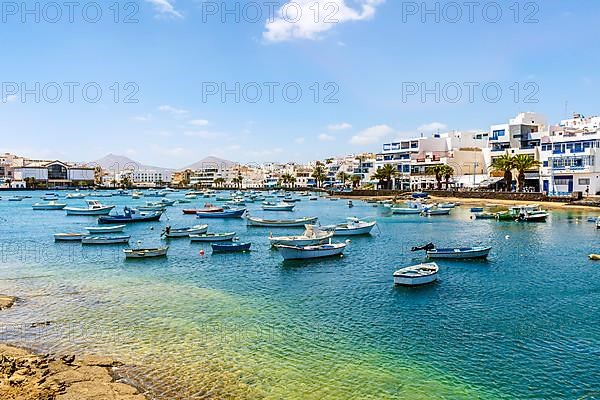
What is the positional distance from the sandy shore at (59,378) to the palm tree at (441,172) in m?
96.8

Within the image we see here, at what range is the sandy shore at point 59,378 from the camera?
12820mm

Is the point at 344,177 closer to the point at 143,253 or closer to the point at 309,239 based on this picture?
the point at 309,239

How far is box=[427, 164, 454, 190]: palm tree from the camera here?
10450 cm

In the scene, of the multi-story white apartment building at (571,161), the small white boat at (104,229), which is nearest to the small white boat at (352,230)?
the small white boat at (104,229)

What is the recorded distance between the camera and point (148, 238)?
4834 cm

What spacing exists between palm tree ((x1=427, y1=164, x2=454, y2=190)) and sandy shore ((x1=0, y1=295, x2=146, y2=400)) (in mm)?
96833

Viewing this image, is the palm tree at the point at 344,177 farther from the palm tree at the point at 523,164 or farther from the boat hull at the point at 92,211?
the boat hull at the point at 92,211

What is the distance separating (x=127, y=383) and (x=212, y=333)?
16.0 feet

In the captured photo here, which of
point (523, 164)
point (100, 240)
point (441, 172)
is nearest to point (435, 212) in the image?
point (523, 164)

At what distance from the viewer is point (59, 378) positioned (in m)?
13.9

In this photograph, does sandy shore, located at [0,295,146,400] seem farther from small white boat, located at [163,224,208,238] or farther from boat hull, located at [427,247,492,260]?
small white boat, located at [163,224,208,238]

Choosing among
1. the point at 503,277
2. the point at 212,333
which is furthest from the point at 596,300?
the point at 212,333

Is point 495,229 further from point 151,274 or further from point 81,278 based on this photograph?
point 81,278

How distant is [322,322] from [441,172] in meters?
90.5
